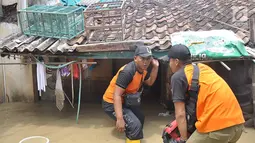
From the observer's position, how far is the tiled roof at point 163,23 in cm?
597

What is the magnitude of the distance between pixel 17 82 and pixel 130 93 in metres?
4.73

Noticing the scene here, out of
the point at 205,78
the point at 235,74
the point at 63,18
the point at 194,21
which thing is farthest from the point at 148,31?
the point at 205,78

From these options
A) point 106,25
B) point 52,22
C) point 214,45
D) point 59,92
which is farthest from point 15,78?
point 214,45

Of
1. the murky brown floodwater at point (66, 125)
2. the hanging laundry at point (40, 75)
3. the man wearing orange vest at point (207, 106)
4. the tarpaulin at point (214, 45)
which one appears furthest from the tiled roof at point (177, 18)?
the man wearing orange vest at point (207, 106)

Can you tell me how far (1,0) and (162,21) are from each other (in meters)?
5.14

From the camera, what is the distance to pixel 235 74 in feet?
21.5

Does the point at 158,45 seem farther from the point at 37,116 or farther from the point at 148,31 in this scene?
the point at 37,116

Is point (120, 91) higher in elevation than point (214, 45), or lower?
lower

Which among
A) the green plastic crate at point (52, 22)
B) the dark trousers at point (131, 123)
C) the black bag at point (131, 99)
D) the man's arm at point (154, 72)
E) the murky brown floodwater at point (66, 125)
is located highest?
the green plastic crate at point (52, 22)

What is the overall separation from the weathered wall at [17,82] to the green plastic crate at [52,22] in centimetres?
191

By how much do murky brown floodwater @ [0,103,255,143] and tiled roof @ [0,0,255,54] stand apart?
5.86 ft

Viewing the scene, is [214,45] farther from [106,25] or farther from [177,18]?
[106,25]

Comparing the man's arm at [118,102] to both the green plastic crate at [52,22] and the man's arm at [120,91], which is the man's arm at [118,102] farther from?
the green plastic crate at [52,22]

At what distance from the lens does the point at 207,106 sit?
2.89 metres
